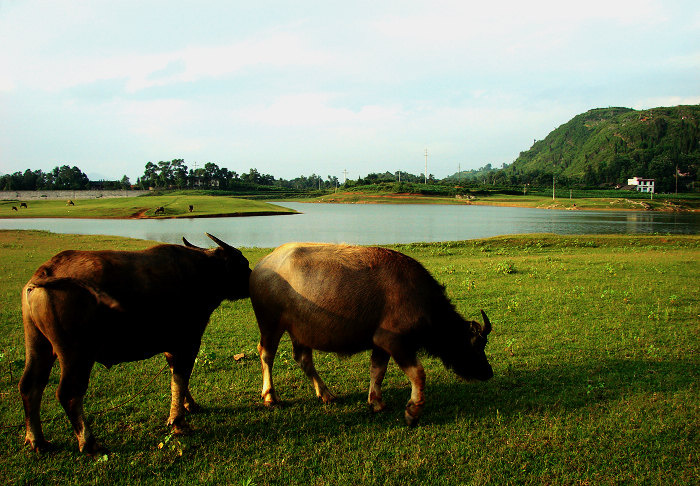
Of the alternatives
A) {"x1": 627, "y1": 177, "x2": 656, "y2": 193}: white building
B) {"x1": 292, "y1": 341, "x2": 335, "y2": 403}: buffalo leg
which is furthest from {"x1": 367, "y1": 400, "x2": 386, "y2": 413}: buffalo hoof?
{"x1": 627, "y1": 177, "x2": 656, "y2": 193}: white building

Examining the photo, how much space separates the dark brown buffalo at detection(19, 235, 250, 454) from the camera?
13.5ft

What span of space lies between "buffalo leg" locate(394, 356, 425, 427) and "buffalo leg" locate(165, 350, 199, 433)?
8.12 ft

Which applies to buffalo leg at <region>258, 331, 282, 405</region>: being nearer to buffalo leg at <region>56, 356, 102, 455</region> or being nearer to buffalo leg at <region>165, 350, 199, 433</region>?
buffalo leg at <region>165, 350, 199, 433</region>

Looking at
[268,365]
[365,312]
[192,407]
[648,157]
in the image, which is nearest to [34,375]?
[192,407]

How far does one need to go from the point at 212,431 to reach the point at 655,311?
978 cm

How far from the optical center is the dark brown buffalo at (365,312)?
5.13 meters

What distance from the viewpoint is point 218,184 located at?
136750mm

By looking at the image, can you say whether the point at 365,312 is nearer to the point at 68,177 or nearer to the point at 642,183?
the point at 68,177

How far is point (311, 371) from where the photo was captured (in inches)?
233

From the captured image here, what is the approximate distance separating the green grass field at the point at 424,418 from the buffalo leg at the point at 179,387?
168mm

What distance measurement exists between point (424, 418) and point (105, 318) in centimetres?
377

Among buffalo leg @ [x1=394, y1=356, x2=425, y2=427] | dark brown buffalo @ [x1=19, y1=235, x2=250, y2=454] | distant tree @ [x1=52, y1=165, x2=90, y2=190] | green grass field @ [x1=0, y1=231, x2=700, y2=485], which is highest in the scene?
distant tree @ [x1=52, y1=165, x2=90, y2=190]

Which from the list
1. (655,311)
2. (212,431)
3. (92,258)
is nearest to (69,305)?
(92,258)

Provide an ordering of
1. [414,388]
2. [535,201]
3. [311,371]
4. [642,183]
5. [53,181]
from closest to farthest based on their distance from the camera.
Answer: [414,388], [311,371], [535,201], [53,181], [642,183]
